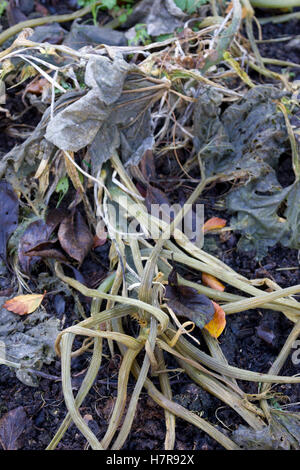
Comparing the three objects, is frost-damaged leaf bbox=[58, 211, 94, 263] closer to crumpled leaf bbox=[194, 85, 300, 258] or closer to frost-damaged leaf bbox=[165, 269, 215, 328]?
frost-damaged leaf bbox=[165, 269, 215, 328]

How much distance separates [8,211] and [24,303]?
0.35 metres

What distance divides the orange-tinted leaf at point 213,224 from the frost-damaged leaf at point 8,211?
2.19ft

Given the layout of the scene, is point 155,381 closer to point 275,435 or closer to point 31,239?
point 275,435

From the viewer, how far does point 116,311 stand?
1424 millimetres

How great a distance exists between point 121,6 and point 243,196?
116 centimetres

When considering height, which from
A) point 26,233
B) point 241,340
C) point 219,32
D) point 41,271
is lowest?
point 241,340

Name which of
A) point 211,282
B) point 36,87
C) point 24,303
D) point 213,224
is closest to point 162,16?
point 36,87

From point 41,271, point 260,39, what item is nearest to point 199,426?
point 41,271

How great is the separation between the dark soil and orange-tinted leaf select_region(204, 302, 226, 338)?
0.19 ft

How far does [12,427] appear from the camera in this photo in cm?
133

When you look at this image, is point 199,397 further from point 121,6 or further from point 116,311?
point 121,6

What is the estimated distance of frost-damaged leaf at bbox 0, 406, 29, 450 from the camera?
131 centimetres

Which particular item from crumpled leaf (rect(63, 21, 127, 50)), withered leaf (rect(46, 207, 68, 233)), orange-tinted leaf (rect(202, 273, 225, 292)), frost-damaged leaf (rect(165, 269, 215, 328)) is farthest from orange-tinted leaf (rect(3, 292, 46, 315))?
crumpled leaf (rect(63, 21, 127, 50))

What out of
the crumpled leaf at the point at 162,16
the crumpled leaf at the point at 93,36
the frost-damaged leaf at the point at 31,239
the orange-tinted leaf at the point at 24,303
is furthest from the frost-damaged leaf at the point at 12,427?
the crumpled leaf at the point at 162,16
